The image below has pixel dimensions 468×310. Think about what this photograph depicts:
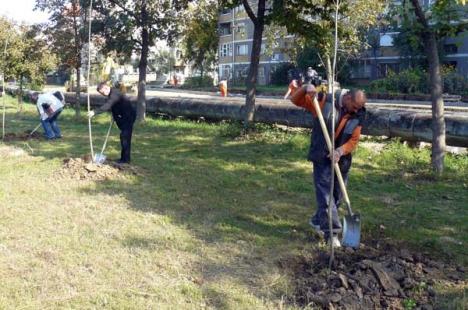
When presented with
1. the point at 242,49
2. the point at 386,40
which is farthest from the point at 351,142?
the point at 242,49

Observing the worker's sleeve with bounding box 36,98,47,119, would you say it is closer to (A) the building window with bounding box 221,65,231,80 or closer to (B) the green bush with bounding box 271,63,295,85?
(B) the green bush with bounding box 271,63,295,85

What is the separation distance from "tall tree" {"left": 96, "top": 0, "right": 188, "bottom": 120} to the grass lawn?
5.38 meters

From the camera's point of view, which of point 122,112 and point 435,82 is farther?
point 122,112

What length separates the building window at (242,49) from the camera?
62375mm

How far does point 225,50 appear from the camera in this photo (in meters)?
66.9

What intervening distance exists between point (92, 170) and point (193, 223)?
2.93m

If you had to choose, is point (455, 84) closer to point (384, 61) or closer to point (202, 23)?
point (384, 61)

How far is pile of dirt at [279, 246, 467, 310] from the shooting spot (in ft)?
13.7

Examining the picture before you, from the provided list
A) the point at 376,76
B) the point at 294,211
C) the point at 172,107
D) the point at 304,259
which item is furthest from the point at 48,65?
the point at 376,76

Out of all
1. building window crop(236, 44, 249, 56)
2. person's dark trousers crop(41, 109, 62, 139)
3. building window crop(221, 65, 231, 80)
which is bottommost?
person's dark trousers crop(41, 109, 62, 139)

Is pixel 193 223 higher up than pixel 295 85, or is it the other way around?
pixel 295 85

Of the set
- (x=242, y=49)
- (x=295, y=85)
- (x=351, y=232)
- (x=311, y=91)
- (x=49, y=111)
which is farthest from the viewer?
(x=242, y=49)

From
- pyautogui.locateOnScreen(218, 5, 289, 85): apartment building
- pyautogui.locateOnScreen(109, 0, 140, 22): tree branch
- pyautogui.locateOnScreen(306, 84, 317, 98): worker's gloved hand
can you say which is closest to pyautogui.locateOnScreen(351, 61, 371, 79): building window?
pyautogui.locateOnScreen(218, 5, 289, 85): apartment building

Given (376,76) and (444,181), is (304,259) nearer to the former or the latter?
(444,181)
